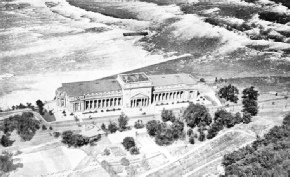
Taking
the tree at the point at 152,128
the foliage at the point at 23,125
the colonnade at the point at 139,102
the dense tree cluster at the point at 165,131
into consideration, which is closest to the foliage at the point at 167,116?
the dense tree cluster at the point at 165,131

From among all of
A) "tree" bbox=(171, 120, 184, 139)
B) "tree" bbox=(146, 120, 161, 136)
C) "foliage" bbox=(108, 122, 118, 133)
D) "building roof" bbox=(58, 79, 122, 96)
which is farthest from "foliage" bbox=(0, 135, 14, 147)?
"tree" bbox=(171, 120, 184, 139)

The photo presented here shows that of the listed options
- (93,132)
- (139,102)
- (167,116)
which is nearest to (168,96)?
(139,102)

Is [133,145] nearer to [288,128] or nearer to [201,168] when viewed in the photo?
[201,168]

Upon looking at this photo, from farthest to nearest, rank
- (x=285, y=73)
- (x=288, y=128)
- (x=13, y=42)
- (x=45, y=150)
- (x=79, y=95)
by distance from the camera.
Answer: (x=13, y=42) < (x=285, y=73) < (x=79, y=95) < (x=288, y=128) < (x=45, y=150)

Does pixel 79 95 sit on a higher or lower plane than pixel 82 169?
higher

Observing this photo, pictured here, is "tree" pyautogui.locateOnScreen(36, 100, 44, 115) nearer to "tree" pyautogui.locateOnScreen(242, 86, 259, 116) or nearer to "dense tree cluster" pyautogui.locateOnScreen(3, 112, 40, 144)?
"dense tree cluster" pyautogui.locateOnScreen(3, 112, 40, 144)

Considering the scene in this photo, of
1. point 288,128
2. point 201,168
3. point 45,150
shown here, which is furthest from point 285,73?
point 45,150
